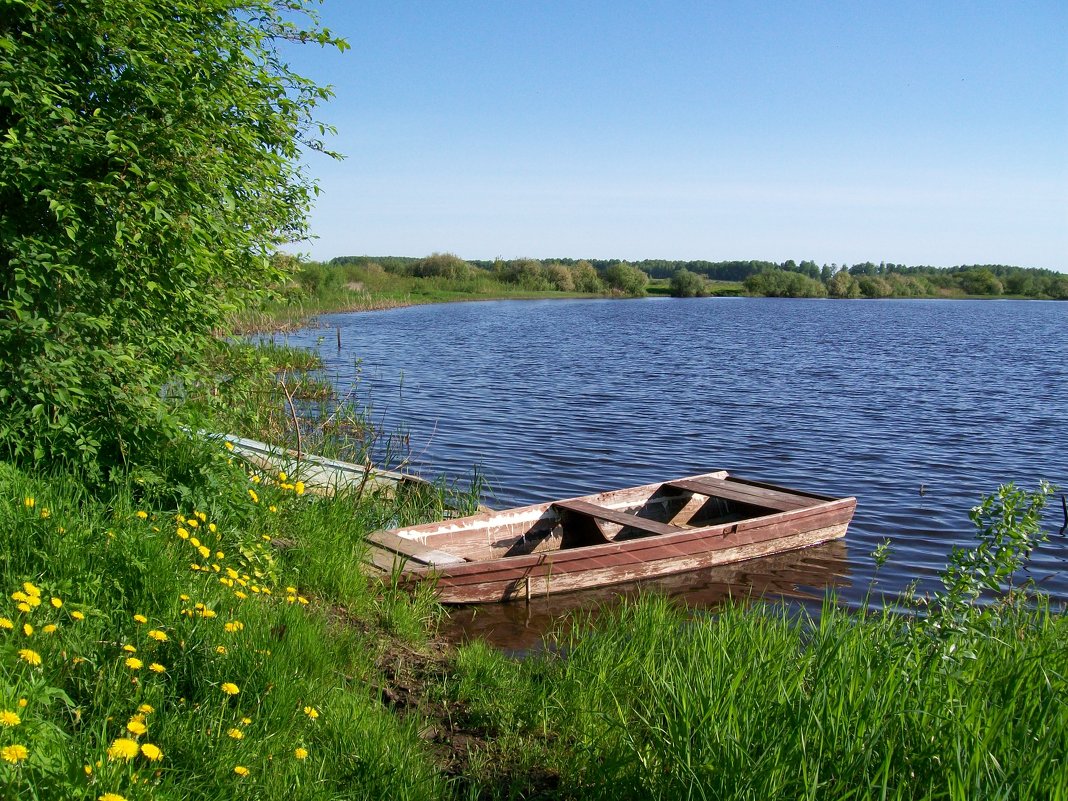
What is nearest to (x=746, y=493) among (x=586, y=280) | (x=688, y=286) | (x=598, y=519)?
(x=598, y=519)

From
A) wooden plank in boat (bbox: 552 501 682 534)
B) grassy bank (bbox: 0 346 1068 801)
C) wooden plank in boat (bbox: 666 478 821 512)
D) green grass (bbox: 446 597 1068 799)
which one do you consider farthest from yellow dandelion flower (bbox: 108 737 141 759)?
wooden plank in boat (bbox: 666 478 821 512)

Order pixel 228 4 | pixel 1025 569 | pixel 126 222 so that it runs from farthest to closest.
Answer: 1. pixel 1025 569
2. pixel 228 4
3. pixel 126 222

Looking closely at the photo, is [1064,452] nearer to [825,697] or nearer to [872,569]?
[872,569]

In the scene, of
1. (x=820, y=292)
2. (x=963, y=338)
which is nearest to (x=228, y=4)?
(x=963, y=338)

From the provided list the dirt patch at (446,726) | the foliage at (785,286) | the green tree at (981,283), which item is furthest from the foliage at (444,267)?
the dirt patch at (446,726)

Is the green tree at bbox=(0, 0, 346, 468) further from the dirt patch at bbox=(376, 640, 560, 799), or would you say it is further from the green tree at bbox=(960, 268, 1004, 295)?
the green tree at bbox=(960, 268, 1004, 295)

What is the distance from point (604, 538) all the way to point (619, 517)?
31 cm

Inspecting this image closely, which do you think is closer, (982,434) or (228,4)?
(228,4)

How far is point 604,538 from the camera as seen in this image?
9320 mm

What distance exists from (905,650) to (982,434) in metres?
15.3

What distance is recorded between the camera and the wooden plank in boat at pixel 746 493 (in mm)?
10289

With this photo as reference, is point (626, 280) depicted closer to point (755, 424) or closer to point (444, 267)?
point (444, 267)

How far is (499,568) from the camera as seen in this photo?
7.54 metres

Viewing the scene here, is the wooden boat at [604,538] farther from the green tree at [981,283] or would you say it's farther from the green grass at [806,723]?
the green tree at [981,283]
